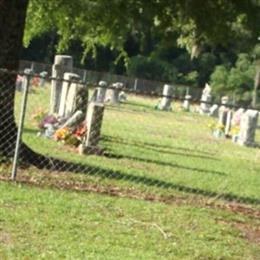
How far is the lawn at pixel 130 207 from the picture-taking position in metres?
7.58

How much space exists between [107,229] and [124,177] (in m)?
4.43

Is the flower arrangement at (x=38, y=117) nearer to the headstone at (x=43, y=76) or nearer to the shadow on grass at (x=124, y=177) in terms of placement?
the headstone at (x=43, y=76)

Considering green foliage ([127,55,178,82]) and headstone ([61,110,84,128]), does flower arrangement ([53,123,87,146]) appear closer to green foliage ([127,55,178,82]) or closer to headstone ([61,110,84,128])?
headstone ([61,110,84,128])

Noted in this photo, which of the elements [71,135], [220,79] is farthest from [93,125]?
[220,79]

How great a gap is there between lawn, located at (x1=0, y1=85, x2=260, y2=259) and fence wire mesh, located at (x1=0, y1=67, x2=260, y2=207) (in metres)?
0.05

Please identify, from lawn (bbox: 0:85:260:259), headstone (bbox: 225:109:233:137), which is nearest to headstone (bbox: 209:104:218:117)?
headstone (bbox: 225:109:233:137)

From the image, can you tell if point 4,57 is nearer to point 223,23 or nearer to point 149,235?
point 223,23

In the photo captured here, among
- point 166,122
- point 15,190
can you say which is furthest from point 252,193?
point 166,122

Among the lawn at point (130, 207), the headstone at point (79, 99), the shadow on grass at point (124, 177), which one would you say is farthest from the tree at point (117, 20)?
the headstone at point (79, 99)

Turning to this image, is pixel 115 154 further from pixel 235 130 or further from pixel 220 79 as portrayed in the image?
pixel 220 79

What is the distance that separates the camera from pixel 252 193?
13633 mm

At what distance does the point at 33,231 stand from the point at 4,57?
475cm

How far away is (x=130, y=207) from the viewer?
9.77 meters

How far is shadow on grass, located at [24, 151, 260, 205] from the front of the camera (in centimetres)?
1238
